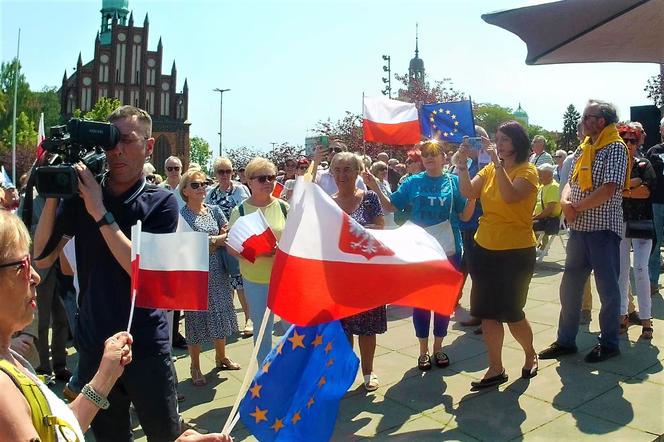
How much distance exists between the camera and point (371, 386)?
4383 mm

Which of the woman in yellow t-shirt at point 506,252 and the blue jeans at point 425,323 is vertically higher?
the woman in yellow t-shirt at point 506,252

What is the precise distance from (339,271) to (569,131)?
7605 cm

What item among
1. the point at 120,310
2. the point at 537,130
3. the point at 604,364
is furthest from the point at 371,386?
the point at 537,130

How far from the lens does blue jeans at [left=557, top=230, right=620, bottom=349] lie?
15.1ft

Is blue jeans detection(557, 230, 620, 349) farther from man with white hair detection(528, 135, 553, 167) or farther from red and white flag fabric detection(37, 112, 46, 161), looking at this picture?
man with white hair detection(528, 135, 553, 167)

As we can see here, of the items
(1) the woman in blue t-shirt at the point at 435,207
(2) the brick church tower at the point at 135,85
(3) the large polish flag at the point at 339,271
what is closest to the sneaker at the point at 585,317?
(1) the woman in blue t-shirt at the point at 435,207

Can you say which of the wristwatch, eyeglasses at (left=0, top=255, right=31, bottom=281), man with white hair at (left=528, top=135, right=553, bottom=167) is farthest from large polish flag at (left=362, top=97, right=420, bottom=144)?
eyeglasses at (left=0, top=255, right=31, bottom=281)

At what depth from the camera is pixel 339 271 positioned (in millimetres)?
2051

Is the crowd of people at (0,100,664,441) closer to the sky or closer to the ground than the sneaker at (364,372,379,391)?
closer to the sky

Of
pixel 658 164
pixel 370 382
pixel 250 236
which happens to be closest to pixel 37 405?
pixel 250 236

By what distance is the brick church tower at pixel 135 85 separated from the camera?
228 feet

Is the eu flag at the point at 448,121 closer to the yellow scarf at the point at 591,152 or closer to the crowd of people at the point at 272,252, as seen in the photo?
the crowd of people at the point at 272,252

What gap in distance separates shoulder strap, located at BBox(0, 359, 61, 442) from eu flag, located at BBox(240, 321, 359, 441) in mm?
676

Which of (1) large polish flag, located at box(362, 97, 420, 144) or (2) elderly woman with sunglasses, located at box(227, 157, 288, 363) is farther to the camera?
(1) large polish flag, located at box(362, 97, 420, 144)
